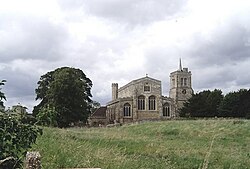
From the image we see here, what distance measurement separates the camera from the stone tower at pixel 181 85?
10531 cm

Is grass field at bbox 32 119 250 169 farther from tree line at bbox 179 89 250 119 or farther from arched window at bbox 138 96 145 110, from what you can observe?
arched window at bbox 138 96 145 110

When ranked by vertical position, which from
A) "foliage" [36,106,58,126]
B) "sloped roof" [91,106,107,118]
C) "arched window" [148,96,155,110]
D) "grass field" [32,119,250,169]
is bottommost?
"grass field" [32,119,250,169]

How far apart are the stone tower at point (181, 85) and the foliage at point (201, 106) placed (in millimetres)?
17342

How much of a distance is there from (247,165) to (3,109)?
36.6 ft

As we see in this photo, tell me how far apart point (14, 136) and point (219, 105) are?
80.1 metres

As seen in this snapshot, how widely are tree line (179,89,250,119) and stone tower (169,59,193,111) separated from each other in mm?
16744

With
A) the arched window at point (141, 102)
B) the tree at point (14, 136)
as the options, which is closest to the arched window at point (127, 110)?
the arched window at point (141, 102)

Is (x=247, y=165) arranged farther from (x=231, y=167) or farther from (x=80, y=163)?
(x=80, y=163)

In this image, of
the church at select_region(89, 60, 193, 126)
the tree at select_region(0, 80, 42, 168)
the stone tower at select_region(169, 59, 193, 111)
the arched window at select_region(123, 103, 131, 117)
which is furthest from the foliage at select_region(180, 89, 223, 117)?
the tree at select_region(0, 80, 42, 168)

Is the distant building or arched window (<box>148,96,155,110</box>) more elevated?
arched window (<box>148,96,155,110</box>)

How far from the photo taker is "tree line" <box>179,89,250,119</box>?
259ft

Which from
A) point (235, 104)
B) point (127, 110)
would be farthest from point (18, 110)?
point (127, 110)

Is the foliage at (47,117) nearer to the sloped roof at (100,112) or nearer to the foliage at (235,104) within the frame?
the foliage at (235,104)

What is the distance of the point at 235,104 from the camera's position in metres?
→ 79.7
